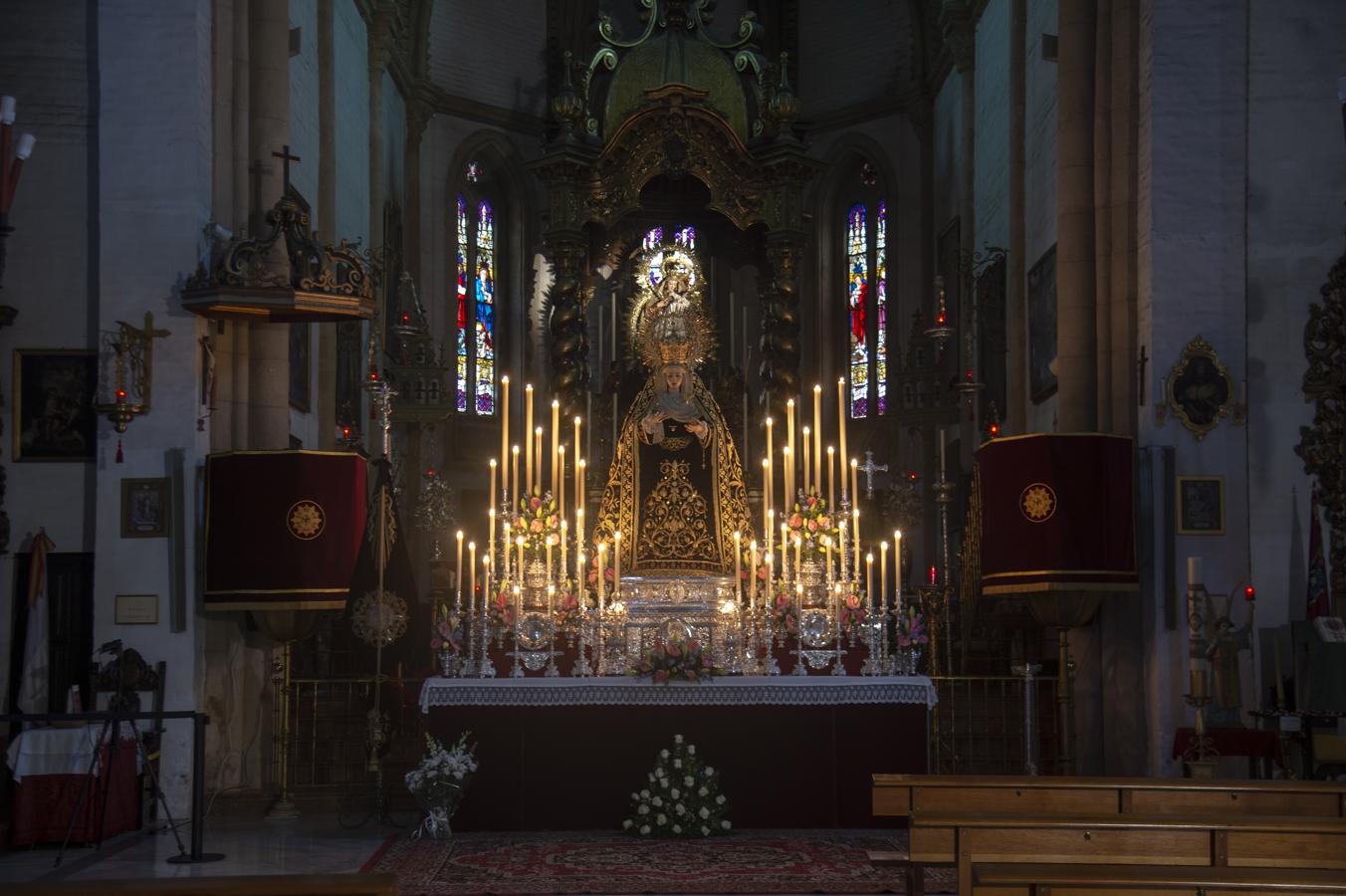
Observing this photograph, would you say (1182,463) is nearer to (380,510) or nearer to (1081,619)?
(1081,619)

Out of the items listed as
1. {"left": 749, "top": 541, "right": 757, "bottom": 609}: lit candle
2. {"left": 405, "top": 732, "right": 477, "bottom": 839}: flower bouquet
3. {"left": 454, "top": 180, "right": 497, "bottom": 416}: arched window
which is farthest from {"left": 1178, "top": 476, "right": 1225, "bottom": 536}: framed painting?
{"left": 454, "top": 180, "right": 497, "bottom": 416}: arched window

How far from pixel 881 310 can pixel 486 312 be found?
6.48 m

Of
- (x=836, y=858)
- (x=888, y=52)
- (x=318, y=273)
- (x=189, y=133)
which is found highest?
(x=888, y=52)

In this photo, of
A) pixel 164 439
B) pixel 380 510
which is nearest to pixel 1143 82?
pixel 380 510

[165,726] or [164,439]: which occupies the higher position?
[164,439]

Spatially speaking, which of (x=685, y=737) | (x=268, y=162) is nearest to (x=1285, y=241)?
(x=685, y=737)

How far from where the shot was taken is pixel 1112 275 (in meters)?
15.0

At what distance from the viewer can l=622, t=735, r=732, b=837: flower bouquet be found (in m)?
12.7

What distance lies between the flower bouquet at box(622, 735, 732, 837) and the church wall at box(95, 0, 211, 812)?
13.4ft

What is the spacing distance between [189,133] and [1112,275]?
8348 mm

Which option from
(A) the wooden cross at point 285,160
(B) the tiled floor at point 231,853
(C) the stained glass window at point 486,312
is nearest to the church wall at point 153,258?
(A) the wooden cross at point 285,160

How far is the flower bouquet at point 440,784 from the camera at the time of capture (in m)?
12.6

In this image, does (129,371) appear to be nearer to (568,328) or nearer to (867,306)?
(568,328)

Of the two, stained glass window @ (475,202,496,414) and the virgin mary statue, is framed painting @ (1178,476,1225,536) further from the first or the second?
stained glass window @ (475,202,496,414)
